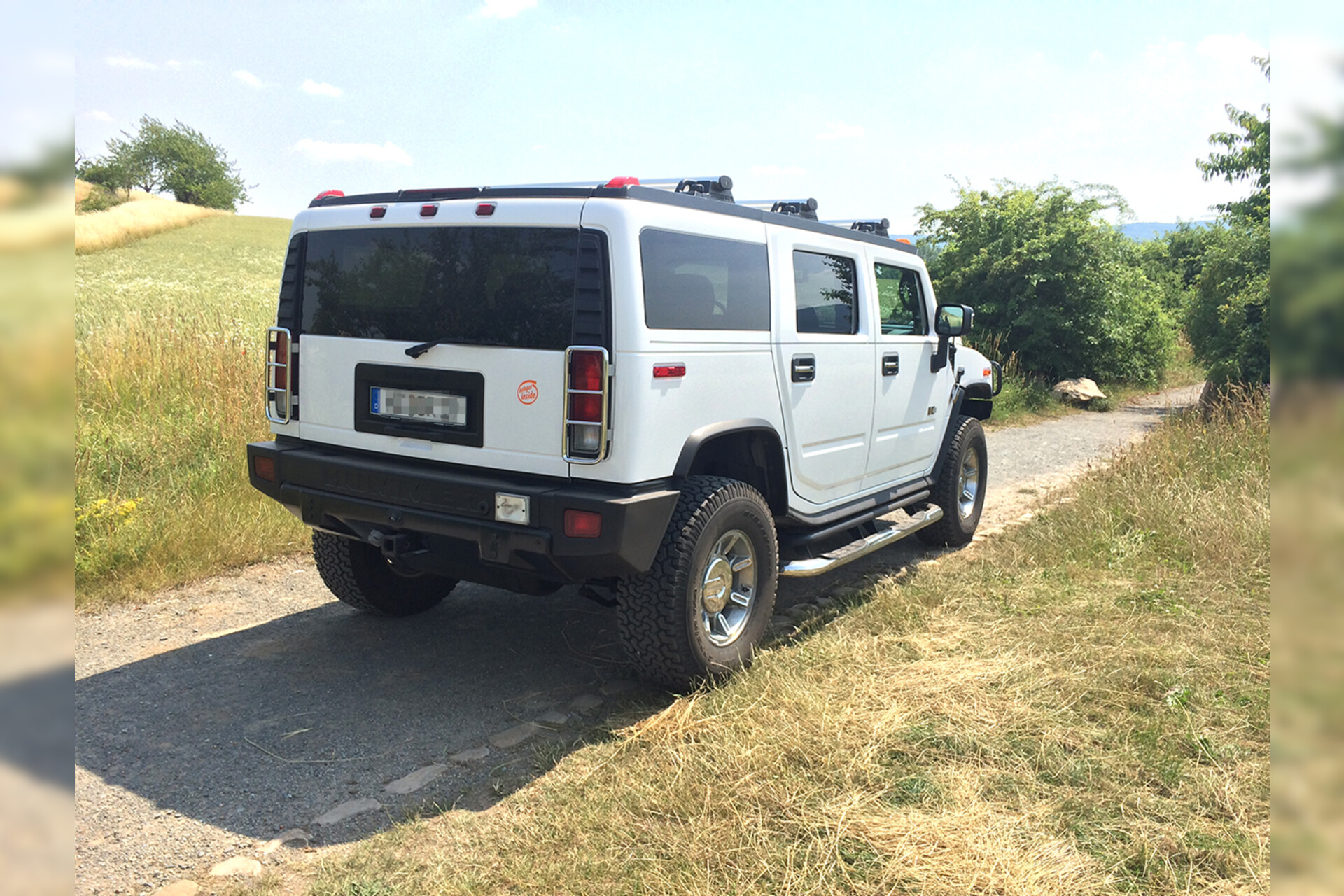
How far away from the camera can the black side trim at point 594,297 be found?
3846 millimetres

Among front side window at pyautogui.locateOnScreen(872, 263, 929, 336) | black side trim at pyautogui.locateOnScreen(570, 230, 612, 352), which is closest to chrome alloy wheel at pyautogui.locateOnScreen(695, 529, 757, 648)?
black side trim at pyautogui.locateOnScreen(570, 230, 612, 352)

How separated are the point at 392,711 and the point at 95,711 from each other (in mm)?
1295

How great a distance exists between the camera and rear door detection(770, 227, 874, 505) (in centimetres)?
490

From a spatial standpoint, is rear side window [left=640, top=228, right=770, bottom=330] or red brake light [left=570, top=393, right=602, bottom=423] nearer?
red brake light [left=570, top=393, right=602, bottom=423]

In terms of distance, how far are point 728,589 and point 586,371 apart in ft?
4.35

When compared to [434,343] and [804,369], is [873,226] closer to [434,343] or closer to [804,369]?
[804,369]

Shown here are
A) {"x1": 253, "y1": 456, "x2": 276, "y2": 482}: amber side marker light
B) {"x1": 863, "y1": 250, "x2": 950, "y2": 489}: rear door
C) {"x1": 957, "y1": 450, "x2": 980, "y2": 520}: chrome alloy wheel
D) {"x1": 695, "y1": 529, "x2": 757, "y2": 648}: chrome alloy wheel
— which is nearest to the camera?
{"x1": 695, "y1": 529, "x2": 757, "y2": 648}: chrome alloy wheel

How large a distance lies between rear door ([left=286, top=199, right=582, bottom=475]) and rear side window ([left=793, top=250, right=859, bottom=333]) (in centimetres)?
158

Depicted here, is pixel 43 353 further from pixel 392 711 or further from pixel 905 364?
pixel 905 364

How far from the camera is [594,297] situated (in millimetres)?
3857

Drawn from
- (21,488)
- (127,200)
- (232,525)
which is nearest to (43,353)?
(21,488)

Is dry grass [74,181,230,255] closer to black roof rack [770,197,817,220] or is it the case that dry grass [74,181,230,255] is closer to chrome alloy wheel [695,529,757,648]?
black roof rack [770,197,817,220]

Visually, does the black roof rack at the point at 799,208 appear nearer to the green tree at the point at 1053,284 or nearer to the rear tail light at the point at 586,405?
the rear tail light at the point at 586,405

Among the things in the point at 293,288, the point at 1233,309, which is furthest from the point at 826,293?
the point at 1233,309
